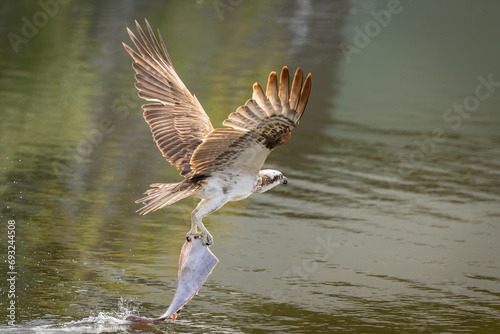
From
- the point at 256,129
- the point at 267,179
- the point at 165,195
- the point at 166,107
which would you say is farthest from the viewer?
the point at 166,107

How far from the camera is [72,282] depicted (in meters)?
8.27

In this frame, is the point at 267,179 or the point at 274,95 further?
the point at 267,179

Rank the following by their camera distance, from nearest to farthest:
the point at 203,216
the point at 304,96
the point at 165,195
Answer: the point at 304,96 → the point at 165,195 → the point at 203,216

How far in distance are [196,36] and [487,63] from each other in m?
7.86

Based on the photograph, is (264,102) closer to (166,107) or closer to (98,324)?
(166,107)

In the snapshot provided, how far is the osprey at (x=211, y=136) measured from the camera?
673cm

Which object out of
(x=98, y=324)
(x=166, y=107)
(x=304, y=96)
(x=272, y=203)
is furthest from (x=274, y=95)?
(x=272, y=203)

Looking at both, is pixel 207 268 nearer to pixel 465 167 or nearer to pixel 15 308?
pixel 15 308

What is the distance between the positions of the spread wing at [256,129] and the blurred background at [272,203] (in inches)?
50.0

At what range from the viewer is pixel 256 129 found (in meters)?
6.91

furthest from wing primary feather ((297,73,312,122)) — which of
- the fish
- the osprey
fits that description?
the fish

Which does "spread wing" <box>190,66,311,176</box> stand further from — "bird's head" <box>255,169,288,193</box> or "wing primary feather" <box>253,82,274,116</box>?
"bird's head" <box>255,169,288,193</box>

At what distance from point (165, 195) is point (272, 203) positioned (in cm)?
454

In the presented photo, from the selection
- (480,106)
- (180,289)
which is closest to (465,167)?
(480,106)
